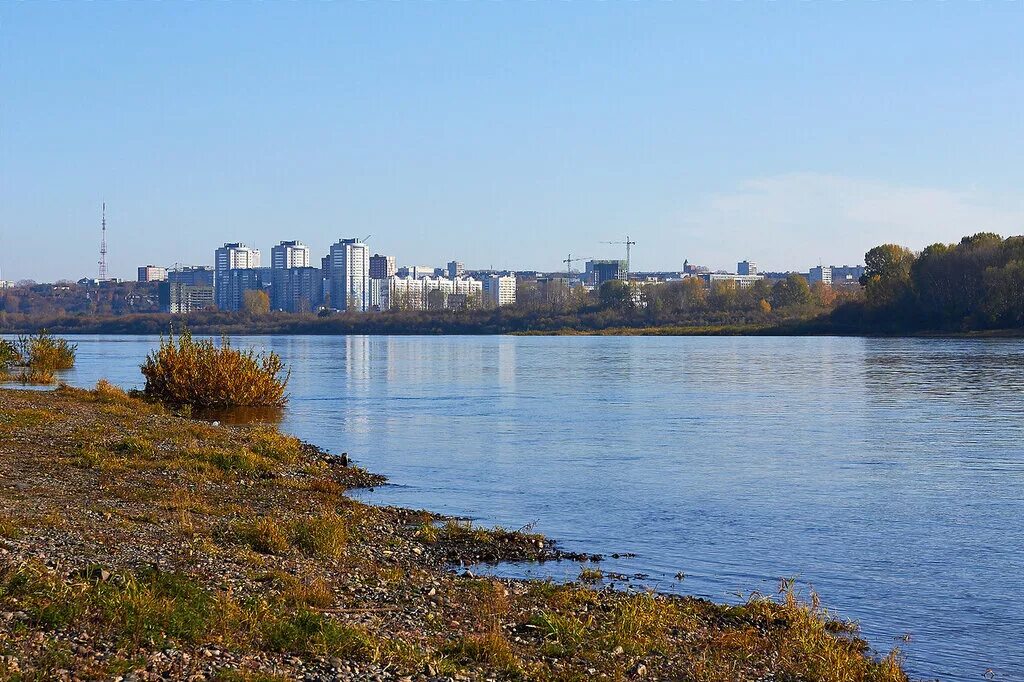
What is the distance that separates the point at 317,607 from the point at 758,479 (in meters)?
15.2

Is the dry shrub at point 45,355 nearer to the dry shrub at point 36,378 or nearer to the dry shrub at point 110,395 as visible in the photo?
the dry shrub at point 36,378

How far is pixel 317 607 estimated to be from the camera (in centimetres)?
1169

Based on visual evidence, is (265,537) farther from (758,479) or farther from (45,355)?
(45,355)

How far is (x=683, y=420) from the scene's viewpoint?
3869cm

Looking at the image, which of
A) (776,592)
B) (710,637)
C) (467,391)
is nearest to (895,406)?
(467,391)

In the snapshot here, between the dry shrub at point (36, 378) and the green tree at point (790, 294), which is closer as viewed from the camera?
the dry shrub at point (36, 378)

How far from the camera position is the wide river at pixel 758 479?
15.0 meters

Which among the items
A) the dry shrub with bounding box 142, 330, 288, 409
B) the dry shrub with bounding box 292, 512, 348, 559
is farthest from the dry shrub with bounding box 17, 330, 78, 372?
the dry shrub with bounding box 292, 512, 348, 559

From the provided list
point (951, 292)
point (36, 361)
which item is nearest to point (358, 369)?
point (36, 361)

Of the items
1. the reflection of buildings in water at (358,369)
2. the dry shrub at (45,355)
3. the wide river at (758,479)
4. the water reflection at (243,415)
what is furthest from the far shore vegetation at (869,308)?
the wide river at (758,479)

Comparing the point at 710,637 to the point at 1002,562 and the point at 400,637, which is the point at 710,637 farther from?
the point at 1002,562

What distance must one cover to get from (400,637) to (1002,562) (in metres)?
10.2

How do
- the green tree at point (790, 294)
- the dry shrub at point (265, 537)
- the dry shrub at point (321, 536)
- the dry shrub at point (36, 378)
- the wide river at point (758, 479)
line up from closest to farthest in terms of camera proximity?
the dry shrub at point (265, 537), the dry shrub at point (321, 536), the wide river at point (758, 479), the dry shrub at point (36, 378), the green tree at point (790, 294)

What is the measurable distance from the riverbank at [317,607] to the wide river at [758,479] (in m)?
1.50
